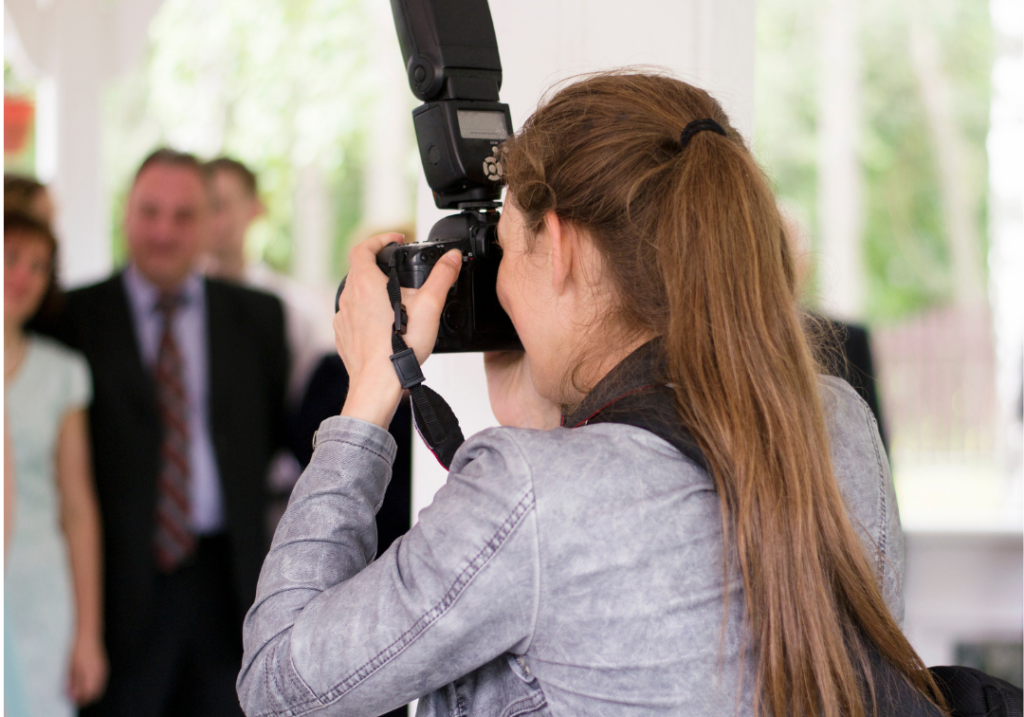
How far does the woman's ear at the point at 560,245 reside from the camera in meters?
0.77

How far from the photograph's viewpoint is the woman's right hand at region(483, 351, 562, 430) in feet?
3.47

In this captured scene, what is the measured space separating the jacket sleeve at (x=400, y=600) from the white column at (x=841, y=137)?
7549 millimetres

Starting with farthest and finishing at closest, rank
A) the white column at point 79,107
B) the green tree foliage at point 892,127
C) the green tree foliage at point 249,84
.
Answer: the green tree foliage at point 892,127 → the green tree foliage at point 249,84 → the white column at point 79,107

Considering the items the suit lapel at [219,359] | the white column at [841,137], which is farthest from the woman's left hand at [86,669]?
the white column at [841,137]

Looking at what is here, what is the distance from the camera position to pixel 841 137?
305 inches

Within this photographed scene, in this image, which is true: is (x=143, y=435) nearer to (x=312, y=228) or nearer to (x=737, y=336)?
(x=737, y=336)

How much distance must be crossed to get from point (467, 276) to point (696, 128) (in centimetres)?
28

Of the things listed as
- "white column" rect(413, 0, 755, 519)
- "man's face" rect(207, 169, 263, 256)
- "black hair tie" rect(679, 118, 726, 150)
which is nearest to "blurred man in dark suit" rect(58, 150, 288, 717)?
"man's face" rect(207, 169, 263, 256)

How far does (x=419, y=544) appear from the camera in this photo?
26.0 inches

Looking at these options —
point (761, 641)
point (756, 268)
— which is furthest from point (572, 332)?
point (761, 641)

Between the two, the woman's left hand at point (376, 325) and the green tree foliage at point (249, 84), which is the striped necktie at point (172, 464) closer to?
the woman's left hand at point (376, 325)

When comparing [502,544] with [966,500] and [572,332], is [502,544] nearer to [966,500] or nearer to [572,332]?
[572,332]

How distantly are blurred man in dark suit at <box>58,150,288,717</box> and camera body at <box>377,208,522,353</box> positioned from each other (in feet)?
5.14

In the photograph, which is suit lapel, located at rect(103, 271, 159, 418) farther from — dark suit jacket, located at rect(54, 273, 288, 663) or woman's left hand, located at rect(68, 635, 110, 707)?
woman's left hand, located at rect(68, 635, 110, 707)
